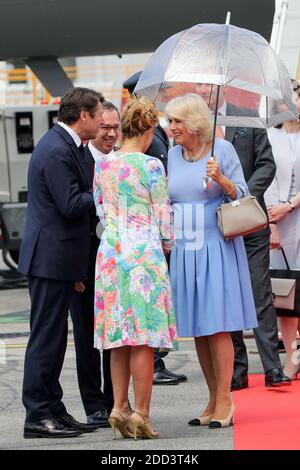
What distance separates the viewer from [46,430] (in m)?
6.14

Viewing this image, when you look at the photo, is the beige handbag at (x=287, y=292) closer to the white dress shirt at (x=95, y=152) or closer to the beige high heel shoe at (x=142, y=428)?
the white dress shirt at (x=95, y=152)

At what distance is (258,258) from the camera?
7.79 metres

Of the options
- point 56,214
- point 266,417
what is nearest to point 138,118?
point 56,214

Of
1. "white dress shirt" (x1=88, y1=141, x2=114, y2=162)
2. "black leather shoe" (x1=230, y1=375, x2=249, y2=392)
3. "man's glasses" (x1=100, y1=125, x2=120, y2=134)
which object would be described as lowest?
"black leather shoe" (x1=230, y1=375, x2=249, y2=392)

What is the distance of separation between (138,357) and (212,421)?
634mm

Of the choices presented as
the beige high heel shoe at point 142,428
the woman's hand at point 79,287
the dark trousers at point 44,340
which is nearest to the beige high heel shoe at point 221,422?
the beige high heel shoe at point 142,428

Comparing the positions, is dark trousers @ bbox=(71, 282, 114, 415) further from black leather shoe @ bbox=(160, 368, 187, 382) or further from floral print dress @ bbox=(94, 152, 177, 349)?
black leather shoe @ bbox=(160, 368, 187, 382)

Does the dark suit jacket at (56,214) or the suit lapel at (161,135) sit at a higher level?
the suit lapel at (161,135)

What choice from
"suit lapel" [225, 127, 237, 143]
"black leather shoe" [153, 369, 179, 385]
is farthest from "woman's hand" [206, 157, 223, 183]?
"black leather shoe" [153, 369, 179, 385]

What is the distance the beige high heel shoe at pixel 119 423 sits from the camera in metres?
6.01

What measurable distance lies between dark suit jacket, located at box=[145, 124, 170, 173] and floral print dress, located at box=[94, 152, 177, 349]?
1.78 metres

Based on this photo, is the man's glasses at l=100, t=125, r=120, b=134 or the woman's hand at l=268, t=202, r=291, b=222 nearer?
the man's glasses at l=100, t=125, r=120, b=134

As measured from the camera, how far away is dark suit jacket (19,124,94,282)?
19.8 feet

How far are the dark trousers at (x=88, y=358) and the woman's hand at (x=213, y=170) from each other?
0.92 metres
